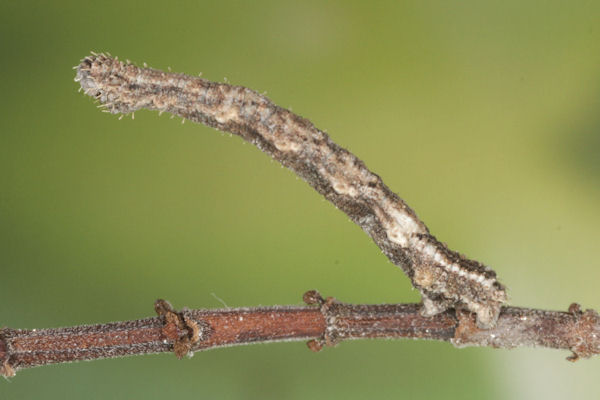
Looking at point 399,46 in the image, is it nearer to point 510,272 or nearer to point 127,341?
point 510,272

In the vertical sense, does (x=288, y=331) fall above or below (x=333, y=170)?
below

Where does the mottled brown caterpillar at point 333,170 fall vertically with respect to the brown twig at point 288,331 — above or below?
above

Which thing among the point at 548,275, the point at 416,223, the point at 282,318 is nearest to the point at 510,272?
the point at 548,275

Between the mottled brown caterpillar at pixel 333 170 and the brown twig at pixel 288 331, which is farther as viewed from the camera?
the mottled brown caterpillar at pixel 333 170

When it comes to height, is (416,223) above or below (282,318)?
above
